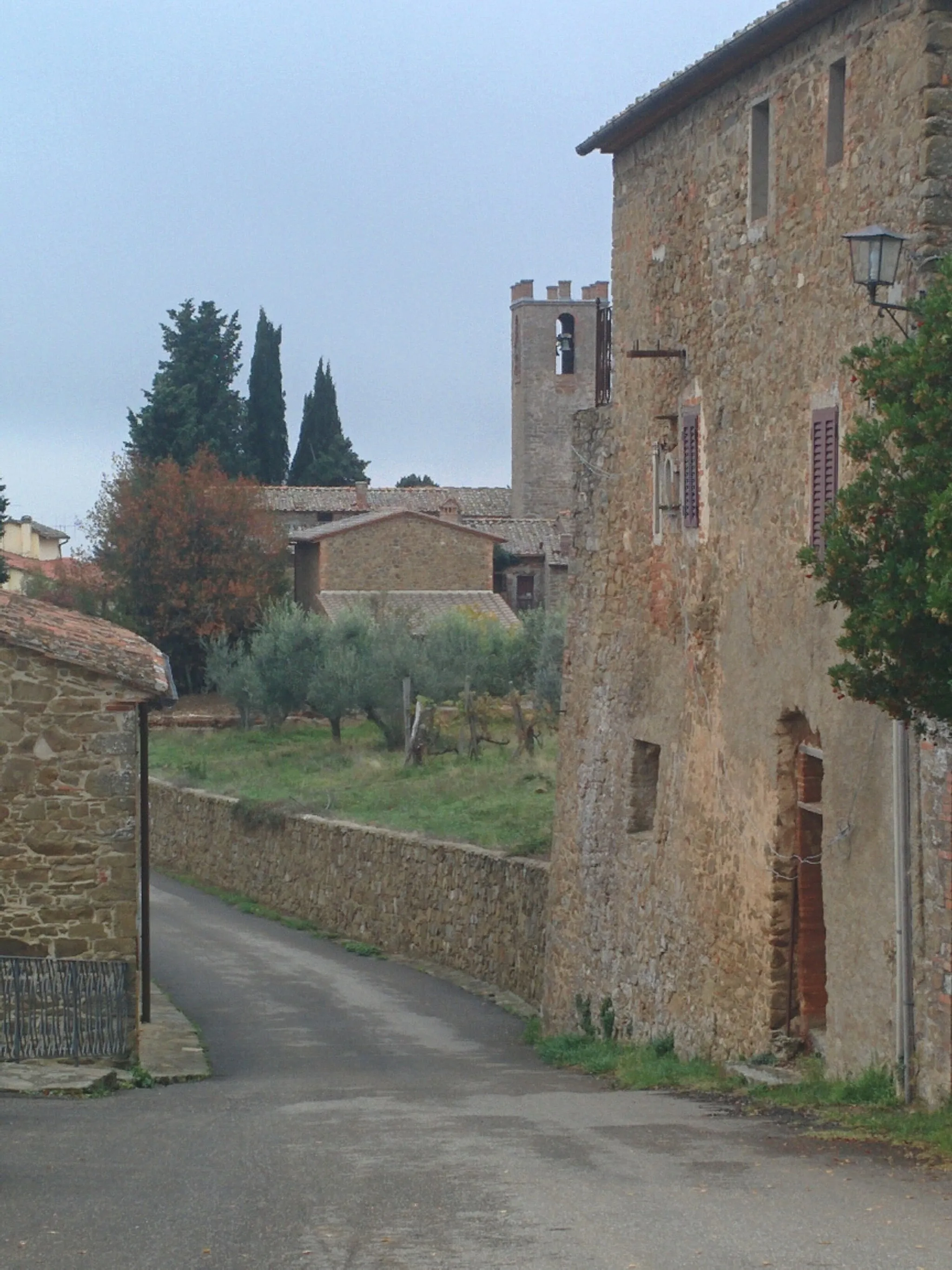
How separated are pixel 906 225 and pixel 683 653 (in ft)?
17.8

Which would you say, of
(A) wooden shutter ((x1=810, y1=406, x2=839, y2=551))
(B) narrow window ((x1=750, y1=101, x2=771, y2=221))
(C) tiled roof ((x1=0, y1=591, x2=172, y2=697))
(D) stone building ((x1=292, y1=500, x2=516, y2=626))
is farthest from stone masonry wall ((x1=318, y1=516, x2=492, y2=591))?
(A) wooden shutter ((x1=810, y1=406, x2=839, y2=551))

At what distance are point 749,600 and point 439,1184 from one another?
6661 mm

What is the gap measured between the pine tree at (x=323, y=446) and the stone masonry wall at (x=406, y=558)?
19855 mm

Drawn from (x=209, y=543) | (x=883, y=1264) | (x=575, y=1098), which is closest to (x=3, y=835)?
(x=575, y=1098)

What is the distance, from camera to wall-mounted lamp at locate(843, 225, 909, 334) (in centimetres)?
1093

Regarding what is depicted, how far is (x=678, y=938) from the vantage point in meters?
16.1

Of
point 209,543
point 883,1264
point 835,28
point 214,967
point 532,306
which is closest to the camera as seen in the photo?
point 883,1264

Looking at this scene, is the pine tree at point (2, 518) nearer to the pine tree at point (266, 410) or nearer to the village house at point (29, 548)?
the village house at point (29, 548)

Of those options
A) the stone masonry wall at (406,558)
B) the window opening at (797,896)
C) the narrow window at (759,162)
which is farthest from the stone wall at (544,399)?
the window opening at (797,896)

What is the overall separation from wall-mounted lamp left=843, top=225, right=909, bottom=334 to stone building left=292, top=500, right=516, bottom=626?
4584 centimetres

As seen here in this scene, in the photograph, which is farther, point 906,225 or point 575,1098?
point 575,1098

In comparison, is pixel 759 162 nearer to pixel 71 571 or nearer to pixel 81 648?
pixel 81 648

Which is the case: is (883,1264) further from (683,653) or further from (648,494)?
(648,494)

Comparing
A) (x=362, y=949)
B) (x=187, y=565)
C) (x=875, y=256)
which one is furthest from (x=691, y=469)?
(x=187, y=565)
